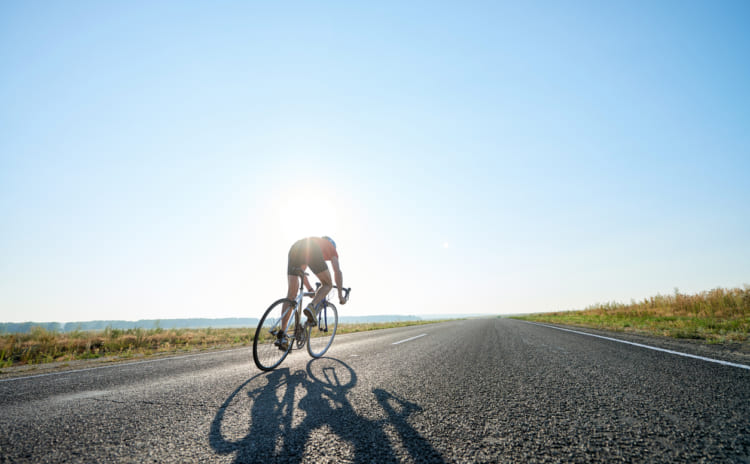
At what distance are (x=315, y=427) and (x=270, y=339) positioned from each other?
8.99ft

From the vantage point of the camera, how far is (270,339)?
14.4ft

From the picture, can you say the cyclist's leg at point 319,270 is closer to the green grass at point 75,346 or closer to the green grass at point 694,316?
the green grass at point 75,346

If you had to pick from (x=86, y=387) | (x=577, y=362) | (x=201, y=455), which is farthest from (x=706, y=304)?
(x=86, y=387)

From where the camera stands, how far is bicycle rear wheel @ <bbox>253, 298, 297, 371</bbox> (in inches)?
161

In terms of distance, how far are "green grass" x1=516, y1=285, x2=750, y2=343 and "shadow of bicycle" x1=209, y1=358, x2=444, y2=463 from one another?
7.78m

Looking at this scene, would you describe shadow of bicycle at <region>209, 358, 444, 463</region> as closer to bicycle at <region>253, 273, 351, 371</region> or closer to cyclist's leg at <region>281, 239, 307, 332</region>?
bicycle at <region>253, 273, 351, 371</region>

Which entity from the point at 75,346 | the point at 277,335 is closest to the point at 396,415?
the point at 277,335

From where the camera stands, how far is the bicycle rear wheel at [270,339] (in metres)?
4.08

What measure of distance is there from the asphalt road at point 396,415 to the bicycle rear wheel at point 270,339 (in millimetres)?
401

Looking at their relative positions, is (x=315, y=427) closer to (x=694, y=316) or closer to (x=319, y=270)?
(x=319, y=270)

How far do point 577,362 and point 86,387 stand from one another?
5823 millimetres

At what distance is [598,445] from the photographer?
1.56 m

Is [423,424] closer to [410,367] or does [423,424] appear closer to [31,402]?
[410,367]

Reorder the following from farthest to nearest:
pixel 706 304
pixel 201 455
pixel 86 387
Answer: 1. pixel 706 304
2. pixel 86 387
3. pixel 201 455
